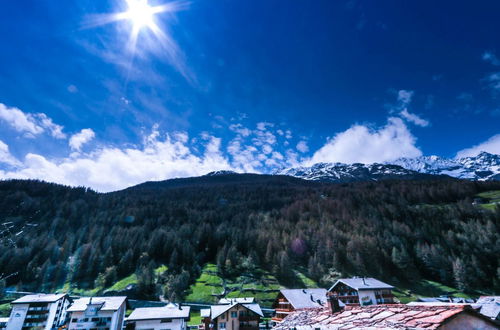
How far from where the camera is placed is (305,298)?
6475 centimetres

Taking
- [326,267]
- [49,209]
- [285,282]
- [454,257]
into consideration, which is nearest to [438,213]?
[454,257]

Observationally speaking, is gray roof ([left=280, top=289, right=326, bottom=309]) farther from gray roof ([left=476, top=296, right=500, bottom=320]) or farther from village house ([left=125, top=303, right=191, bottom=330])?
gray roof ([left=476, top=296, right=500, bottom=320])

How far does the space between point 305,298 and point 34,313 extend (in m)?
72.9

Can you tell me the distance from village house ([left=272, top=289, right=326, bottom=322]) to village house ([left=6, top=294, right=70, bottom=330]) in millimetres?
61722

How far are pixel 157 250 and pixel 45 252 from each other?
176ft

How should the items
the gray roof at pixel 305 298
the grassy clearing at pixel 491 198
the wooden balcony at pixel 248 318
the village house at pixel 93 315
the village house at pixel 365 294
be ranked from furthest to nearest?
the grassy clearing at pixel 491 198 → the village house at pixel 365 294 → the gray roof at pixel 305 298 → the village house at pixel 93 315 → the wooden balcony at pixel 248 318

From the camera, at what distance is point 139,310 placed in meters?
55.0

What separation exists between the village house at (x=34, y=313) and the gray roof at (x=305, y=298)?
64192 millimetres

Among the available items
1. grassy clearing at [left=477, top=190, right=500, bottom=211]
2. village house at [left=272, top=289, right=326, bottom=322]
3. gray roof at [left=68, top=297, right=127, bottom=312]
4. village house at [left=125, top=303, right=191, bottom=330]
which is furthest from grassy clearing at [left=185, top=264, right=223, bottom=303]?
grassy clearing at [left=477, top=190, right=500, bottom=211]

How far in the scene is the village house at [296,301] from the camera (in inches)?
2424

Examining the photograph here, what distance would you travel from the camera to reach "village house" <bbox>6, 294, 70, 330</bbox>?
65.9 metres

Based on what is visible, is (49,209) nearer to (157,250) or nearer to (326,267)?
(157,250)

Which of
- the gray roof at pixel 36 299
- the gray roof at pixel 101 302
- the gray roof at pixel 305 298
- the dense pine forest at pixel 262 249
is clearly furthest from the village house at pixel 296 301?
the gray roof at pixel 36 299

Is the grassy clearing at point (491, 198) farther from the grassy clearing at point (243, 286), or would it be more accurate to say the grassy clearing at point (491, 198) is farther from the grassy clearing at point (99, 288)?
the grassy clearing at point (99, 288)
